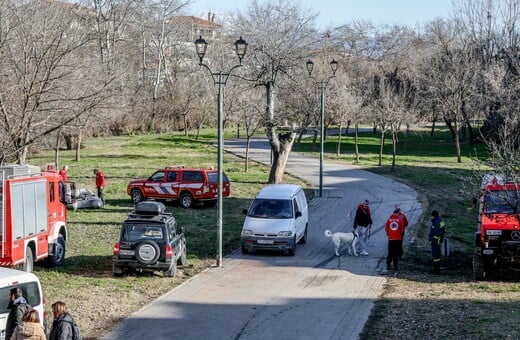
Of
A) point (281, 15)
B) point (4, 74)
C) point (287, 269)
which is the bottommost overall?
point (287, 269)

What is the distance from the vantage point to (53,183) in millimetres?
20391

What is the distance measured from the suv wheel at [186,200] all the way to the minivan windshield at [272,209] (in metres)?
9.32

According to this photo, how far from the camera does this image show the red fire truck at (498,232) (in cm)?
1788

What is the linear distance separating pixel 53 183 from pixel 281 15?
2050 cm

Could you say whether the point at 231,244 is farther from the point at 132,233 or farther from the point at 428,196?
the point at 428,196

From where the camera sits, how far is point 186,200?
104ft

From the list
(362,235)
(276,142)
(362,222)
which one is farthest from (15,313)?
(276,142)

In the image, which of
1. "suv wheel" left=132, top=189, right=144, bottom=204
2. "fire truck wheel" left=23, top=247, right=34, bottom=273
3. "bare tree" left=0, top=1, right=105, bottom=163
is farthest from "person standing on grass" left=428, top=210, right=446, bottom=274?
"suv wheel" left=132, top=189, right=144, bottom=204

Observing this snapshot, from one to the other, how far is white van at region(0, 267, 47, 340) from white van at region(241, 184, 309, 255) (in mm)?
10149

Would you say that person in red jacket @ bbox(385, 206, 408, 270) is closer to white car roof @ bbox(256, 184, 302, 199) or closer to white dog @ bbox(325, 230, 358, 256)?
white dog @ bbox(325, 230, 358, 256)

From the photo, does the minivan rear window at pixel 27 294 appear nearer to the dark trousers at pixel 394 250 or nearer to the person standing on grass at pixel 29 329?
the person standing on grass at pixel 29 329

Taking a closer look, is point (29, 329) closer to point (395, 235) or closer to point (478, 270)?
point (395, 235)

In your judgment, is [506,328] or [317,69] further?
[317,69]

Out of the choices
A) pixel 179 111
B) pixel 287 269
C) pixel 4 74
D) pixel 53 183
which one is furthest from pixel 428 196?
pixel 179 111
